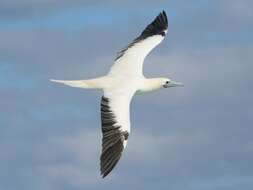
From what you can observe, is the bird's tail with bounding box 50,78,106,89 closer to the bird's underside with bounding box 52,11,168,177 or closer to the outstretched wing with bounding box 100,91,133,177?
the bird's underside with bounding box 52,11,168,177

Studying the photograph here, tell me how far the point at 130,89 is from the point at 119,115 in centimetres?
191

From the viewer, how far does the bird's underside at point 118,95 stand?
35.5m

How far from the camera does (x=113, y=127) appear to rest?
36.5 metres

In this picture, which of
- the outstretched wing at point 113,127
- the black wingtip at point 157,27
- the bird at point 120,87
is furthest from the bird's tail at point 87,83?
the black wingtip at point 157,27

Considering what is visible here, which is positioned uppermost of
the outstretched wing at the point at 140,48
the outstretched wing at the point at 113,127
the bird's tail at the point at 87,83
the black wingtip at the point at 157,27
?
the black wingtip at the point at 157,27

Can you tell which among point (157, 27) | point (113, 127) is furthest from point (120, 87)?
point (157, 27)

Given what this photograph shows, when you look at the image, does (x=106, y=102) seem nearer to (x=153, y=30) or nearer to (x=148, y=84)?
(x=148, y=84)

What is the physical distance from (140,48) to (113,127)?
7.46 metres

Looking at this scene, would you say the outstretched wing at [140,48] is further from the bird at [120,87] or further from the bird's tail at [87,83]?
the bird's tail at [87,83]

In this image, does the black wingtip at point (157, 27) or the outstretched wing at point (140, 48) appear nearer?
the outstretched wing at point (140, 48)

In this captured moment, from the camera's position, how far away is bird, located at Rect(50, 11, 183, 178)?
3567cm

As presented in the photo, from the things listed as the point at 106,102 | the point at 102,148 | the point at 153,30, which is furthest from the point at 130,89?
the point at 153,30

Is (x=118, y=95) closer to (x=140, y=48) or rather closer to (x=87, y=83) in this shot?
(x=87, y=83)

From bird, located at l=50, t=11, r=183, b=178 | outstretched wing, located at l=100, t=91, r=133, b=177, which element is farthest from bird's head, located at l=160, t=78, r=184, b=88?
outstretched wing, located at l=100, t=91, r=133, b=177
